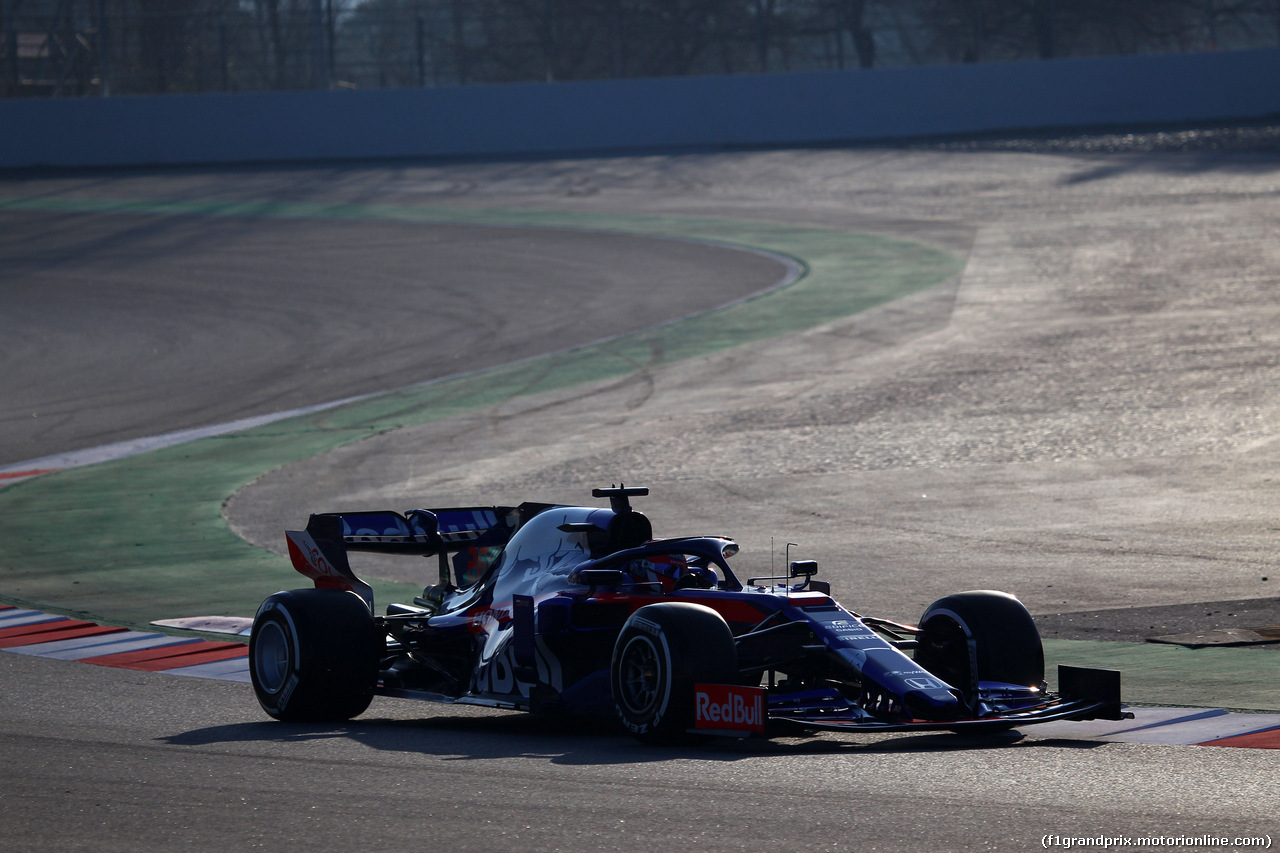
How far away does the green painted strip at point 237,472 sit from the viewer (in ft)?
43.5

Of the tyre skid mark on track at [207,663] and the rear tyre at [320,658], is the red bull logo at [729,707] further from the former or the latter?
the rear tyre at [320,658]

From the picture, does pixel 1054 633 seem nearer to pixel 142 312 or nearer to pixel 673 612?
pixel 673 612

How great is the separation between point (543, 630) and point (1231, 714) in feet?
11.1

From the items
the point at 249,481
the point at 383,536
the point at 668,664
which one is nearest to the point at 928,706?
the point at 668,664

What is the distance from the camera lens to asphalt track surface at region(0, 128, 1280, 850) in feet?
20.3

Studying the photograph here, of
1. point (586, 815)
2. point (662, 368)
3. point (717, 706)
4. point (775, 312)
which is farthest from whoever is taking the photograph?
point (775, 312)

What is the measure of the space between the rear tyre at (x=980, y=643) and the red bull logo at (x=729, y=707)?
1.17 metres

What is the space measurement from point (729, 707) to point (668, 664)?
0.33m

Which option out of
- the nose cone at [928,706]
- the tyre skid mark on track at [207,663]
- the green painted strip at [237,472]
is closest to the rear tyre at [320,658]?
the tyre skid mark on track at [207,663]

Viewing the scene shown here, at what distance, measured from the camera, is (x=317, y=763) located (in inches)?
291

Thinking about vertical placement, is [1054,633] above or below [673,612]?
below

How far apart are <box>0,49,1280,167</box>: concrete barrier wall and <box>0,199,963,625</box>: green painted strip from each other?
30.1 feet

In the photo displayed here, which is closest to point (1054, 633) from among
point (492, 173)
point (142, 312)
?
point (142, 312)

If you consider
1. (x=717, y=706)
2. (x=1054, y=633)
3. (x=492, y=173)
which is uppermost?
(x=492, y=173)
